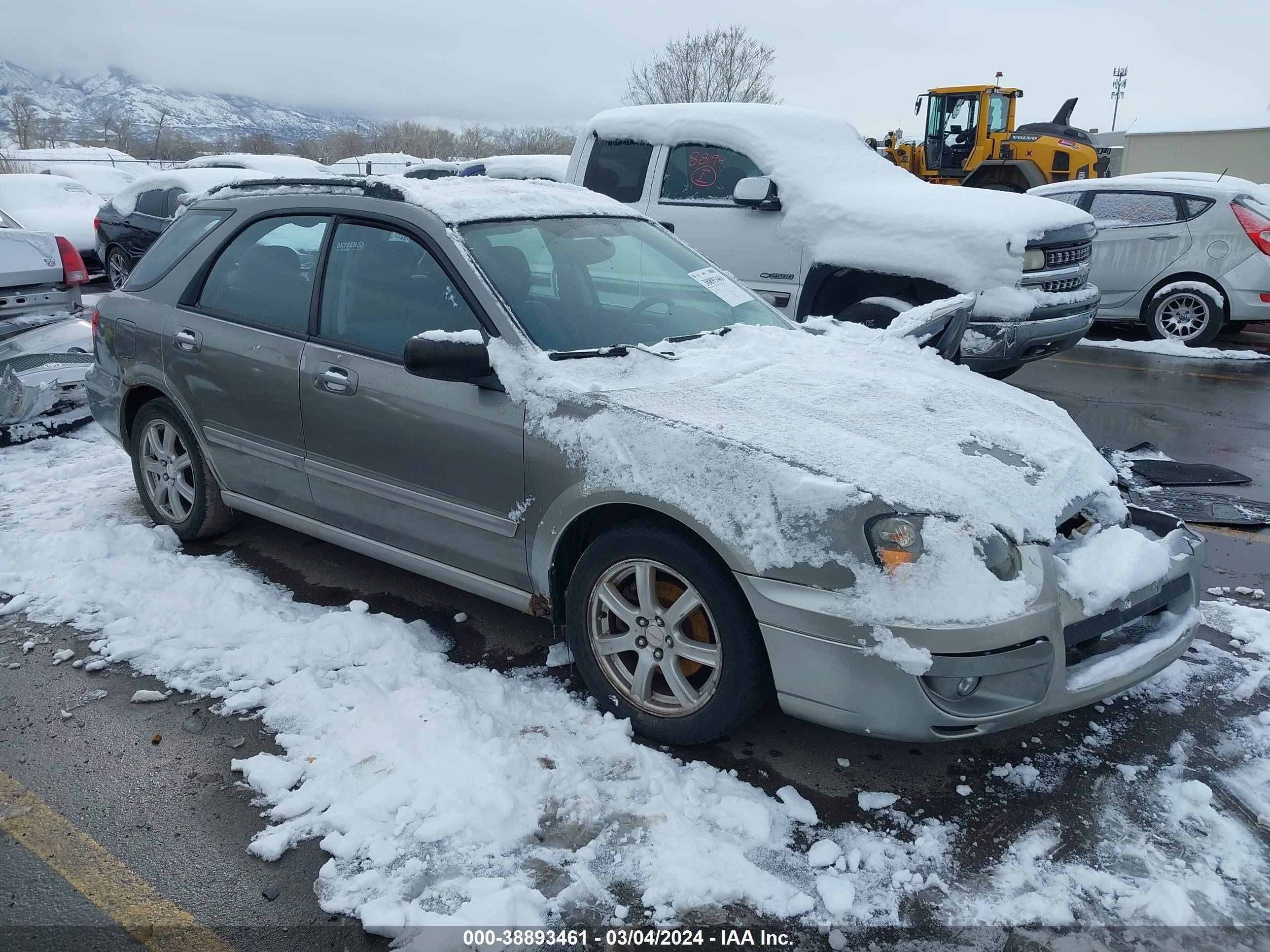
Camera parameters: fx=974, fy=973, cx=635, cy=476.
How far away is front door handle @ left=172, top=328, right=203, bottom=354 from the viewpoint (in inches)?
171

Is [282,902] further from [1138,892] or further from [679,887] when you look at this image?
[1138,892]

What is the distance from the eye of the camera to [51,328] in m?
6.68

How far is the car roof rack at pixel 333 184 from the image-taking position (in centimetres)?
390

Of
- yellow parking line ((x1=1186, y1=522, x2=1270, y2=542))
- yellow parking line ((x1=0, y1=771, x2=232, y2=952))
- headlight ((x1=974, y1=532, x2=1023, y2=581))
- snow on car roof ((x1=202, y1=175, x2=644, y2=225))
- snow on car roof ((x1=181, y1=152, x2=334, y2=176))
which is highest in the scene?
snow on car roof ((x1=181, y1=152, x2=334, y2=176))

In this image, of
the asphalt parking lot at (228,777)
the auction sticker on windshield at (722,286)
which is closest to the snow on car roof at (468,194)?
the auction sticker on windshield at (722,286)

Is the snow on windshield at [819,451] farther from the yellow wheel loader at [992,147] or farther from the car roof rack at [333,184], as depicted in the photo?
the yellow wheel loader at [992,147]

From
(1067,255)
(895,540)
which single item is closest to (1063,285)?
(1067,255)

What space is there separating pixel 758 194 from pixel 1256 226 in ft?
19.7

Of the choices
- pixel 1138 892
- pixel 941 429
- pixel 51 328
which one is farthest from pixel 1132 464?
pixel 51 328

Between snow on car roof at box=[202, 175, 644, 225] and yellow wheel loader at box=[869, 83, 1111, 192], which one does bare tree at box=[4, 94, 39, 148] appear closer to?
yellow wheel loader at box=[869, 83, 1111, 192]

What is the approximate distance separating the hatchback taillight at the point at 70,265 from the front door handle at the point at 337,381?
4168 mm

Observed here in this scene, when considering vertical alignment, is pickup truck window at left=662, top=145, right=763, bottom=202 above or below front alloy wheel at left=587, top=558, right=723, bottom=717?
above

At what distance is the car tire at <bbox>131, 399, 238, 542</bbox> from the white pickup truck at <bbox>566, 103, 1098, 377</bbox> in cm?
356

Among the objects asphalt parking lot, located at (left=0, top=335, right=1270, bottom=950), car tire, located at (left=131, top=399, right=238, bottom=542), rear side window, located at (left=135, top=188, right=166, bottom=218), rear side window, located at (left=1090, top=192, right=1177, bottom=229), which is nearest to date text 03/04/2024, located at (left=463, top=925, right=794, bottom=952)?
asphalt parking lot, located at (left=0, top=335, right=1270, bottom=950)
